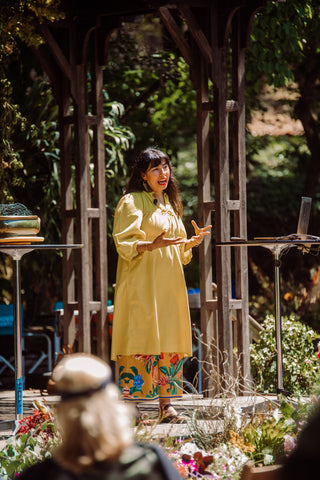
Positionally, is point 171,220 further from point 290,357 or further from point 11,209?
point 290,357

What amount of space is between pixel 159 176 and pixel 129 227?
395 mm

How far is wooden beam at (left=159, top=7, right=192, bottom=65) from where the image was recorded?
5.50 m

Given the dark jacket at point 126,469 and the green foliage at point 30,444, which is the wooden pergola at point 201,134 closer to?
the green foliage at point 30,444

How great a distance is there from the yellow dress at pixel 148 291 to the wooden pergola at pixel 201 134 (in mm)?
907

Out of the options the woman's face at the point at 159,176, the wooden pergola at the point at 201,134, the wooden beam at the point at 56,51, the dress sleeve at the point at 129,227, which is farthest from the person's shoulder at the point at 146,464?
the wooden beam at the point at 56,51

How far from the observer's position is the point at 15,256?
4664mm

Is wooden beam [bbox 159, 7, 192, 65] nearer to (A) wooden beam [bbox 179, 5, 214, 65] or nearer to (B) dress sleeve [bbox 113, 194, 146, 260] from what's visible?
(A) wooden beam [bbox 179, 5, 214, 65]

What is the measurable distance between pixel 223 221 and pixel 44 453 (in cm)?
276

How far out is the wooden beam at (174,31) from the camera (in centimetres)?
→ 550

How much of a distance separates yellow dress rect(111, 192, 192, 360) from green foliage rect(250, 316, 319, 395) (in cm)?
147

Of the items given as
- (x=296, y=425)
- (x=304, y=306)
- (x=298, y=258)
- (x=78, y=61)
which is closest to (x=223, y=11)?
(x=78, y=61)

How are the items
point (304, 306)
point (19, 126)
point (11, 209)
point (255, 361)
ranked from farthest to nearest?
point (304, 306) → point (19, 126) → point (255, 361) → point (11, 209)

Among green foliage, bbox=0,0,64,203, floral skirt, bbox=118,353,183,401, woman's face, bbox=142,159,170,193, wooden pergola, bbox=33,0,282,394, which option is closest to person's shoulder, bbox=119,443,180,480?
floral skirt, bbox=118,353,183,401

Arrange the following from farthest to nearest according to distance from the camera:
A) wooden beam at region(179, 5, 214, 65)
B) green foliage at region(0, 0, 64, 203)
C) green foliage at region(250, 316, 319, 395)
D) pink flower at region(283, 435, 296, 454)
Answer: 1. green foliage at region(250, 316, 319, 395)
2. green foliage at region(0, 0, 64, 203)
3. wooden beam at region(179, 5, 214, 65)
4. pink flower at region(283, 435, 296, 454)
